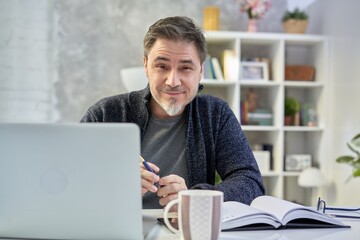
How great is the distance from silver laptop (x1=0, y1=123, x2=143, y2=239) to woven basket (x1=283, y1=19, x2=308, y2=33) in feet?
12.4

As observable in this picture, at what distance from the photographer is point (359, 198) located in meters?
3.91

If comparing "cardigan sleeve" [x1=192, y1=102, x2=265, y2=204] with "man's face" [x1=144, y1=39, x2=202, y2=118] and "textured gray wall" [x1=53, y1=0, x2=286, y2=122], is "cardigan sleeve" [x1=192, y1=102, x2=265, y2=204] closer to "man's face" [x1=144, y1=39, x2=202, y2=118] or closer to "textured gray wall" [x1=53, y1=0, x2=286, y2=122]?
"man's face" [x1=144, y1=39, x2=202, y2=118]

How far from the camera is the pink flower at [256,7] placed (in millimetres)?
4434

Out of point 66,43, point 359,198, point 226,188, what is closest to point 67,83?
point 66,43

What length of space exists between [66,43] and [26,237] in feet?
11.7

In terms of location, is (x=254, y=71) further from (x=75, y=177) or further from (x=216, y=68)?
(x=75, y=177)

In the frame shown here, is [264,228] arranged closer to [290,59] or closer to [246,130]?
[246,130]

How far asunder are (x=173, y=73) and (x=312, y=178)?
2.70 m

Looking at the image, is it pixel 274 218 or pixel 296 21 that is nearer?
pixel 274 218

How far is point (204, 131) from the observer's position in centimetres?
201

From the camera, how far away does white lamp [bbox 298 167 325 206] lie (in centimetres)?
428

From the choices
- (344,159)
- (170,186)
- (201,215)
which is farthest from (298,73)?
(201,215)

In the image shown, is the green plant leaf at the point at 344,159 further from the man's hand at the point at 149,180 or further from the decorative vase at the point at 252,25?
the man's hand at the point at 149,180

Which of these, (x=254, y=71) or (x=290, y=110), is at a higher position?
(x=254, y=71)
